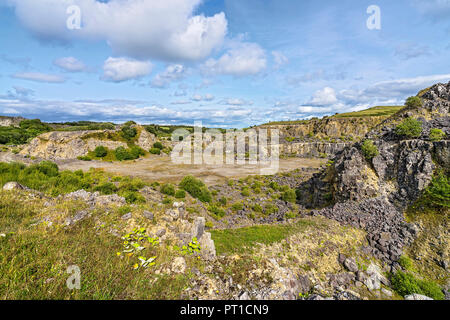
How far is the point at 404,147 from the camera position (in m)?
13.1

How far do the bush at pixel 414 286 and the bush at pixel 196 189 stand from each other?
15.5 m

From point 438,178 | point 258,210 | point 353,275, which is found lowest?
point 258,210

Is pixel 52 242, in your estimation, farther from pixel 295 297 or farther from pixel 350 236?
pixel 350 236

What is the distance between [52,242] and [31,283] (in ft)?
5.72

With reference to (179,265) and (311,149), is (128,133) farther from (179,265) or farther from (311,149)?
(311,149)

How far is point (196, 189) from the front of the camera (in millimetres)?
21203

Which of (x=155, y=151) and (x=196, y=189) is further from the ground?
(x=155, y=151)

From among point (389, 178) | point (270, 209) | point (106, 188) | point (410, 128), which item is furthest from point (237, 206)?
point (410, 128)

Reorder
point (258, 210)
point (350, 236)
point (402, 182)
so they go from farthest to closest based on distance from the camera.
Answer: point (258, 210)
point (402, 182)
point (350, 236)

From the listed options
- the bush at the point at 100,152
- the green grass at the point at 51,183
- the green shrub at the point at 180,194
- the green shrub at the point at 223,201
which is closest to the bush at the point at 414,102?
the green shrub at the point at 223,201

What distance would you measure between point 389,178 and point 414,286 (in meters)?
8.24

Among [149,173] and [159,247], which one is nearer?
[159,247]
